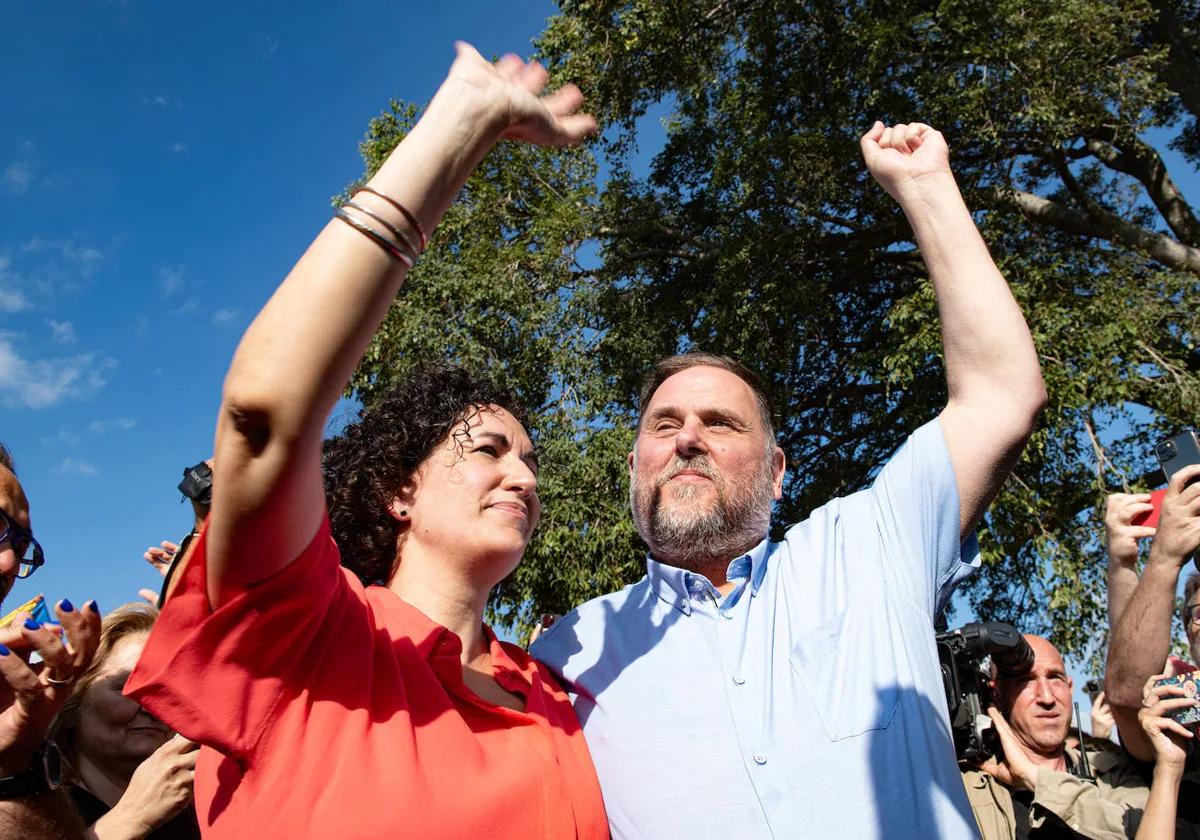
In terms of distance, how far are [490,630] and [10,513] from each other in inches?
56.7

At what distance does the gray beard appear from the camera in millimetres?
2244

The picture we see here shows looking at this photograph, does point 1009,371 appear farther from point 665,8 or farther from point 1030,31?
point 665,8

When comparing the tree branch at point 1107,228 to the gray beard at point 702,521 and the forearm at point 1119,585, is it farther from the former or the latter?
the gray beard at point 702,521

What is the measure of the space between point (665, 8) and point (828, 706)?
9.99m

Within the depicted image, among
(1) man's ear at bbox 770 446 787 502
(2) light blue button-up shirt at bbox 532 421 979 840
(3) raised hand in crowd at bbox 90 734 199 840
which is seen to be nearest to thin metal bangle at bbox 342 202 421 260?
(2) light blue button-up shirt at bbox 532 421 979 840

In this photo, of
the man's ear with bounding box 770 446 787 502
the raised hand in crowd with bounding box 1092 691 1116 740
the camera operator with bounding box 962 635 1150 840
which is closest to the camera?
the man's ear with bounding box 770 446 787 502

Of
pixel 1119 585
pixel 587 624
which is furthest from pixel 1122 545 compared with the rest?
pixel 587 624

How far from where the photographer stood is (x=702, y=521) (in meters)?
2.25

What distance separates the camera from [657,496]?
239 centimetres

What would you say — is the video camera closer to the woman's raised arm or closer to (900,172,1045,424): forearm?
(900,172,1045,424): forearm

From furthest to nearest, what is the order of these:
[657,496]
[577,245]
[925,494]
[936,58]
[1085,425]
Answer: [577,245] < [936,58] < [1085,425] < [657,496] < [925,494]

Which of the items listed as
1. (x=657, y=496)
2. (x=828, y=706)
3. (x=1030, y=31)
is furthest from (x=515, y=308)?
(x=828, y=706)

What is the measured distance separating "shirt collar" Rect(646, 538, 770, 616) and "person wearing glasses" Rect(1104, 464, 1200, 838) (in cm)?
163

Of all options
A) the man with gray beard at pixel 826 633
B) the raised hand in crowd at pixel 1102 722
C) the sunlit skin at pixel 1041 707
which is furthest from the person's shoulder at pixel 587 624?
the raised hand in crowd at pixel 1102 722
